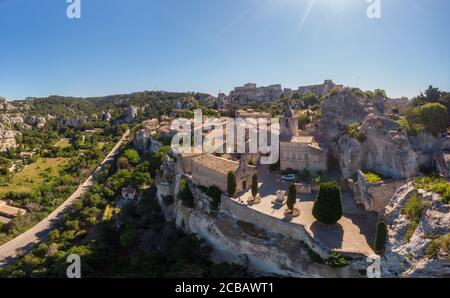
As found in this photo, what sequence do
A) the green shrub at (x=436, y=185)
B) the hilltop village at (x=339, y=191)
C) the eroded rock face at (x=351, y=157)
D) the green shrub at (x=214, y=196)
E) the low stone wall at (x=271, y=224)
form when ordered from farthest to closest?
the green shrub at (x=214, y=196) < the eroded rock face at (x=351, y=157) < the low stone wall at (x=271, y=224) < the hilltop village at (x=339, y=191) < the green shrub at (x=436, y=185)

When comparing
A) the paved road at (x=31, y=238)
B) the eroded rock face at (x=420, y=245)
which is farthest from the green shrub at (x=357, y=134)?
the paved road at (x=31, y=238)

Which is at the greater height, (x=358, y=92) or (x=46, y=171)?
(x=358, y=92)

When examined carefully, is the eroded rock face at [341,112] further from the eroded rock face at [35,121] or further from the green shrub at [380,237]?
the eroded rock face at [35,121]

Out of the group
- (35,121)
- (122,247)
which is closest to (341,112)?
(122,247)

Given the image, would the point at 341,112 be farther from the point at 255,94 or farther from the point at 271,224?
the point at 255,94
